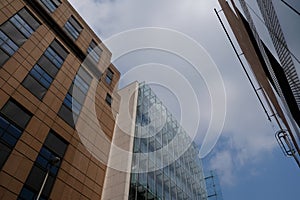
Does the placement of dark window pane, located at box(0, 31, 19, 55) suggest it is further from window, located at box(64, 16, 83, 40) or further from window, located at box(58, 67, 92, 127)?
window, located at box(64, 16, 83, 40)

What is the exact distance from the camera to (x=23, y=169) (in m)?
16.2

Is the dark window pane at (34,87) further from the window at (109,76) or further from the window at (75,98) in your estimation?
the window at (109,76)

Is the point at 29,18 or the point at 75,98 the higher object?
the point at 29,18

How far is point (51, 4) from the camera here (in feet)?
93.4

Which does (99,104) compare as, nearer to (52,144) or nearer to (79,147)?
(79,147)

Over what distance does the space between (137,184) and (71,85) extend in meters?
12.0

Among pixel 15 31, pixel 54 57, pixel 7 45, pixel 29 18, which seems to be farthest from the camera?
pixel 54 57

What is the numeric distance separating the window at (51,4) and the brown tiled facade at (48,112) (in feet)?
1.76

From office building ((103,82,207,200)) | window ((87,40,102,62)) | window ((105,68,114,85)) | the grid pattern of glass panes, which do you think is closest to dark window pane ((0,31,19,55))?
window ((87,40,102,62))

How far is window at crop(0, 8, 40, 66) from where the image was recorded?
62.9 feet

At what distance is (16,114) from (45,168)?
457 centimetres

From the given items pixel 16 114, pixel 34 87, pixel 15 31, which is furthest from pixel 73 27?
pixel 16 114

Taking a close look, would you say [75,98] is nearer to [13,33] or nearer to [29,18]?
[13,33]

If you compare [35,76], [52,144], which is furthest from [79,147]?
[35,76]
